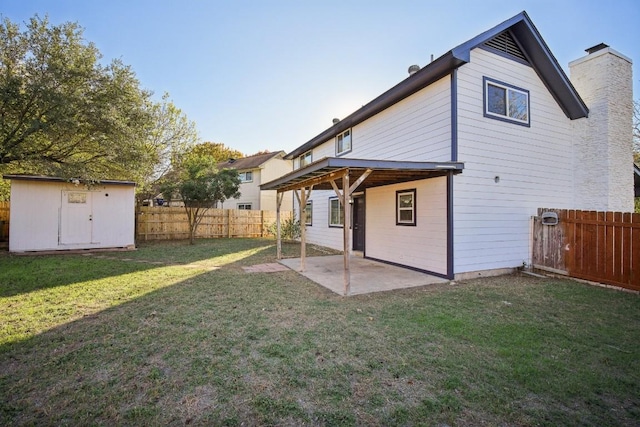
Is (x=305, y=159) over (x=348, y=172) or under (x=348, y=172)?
over

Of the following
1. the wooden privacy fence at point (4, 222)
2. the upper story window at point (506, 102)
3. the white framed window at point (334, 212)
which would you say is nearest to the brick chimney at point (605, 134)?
the upper story window at point (506, 102)

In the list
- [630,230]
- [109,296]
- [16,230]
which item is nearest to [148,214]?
[16,230]

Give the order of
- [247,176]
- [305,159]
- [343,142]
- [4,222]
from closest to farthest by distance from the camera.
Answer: [343,142] → [4,222] → [305,159] → [247,176]

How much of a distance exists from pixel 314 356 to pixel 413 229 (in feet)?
18.3

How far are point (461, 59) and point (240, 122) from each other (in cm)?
1484

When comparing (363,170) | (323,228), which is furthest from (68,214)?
(363,170)

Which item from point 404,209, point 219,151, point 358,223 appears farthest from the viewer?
point 219,151

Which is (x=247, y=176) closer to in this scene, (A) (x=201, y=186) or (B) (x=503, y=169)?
(A) (x=201, y=186)

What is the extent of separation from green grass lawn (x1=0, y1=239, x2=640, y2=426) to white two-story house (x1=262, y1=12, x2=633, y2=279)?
191 centimetres

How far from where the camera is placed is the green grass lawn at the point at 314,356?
2355mm

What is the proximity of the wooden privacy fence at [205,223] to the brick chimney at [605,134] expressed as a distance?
13.0 m

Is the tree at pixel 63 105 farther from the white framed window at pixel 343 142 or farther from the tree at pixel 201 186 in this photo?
the white framed window at pixel 343 142

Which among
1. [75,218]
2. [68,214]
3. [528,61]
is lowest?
[75,218]

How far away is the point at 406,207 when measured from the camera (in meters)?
8.38
